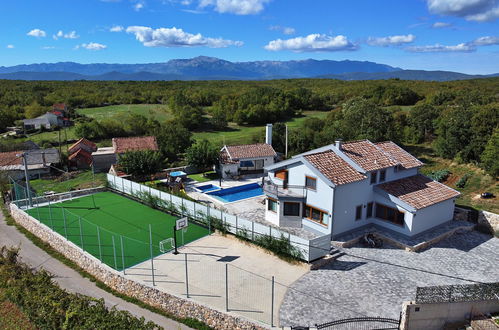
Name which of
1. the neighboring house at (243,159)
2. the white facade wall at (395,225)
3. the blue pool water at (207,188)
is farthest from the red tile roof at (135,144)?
the white facade wall at (395,225)

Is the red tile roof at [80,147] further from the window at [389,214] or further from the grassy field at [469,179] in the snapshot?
the grassy field at [469,179]

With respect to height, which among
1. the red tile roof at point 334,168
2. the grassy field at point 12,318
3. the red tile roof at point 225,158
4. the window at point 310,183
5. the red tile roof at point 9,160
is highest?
the red tile roof at point 334,168

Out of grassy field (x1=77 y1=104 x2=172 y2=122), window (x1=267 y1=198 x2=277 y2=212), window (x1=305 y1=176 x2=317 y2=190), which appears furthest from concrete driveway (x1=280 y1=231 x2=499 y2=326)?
grassy field (x1=77 y1=104 x2=172 y2=122)

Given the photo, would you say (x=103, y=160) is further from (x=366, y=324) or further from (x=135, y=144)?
(x=366, y=324)

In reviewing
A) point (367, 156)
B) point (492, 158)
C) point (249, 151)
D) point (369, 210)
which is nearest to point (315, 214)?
point (369, 210)

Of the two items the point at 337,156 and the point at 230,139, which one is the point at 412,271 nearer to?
the point at 337,156

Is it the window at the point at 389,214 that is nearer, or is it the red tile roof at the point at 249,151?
the window at the point at 389,214
